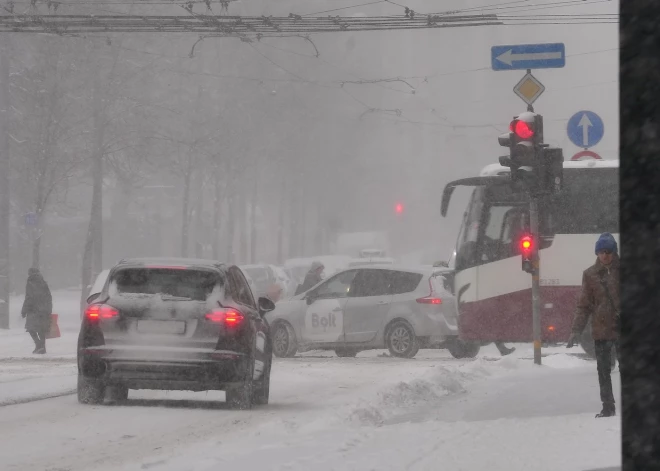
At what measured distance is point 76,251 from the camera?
206ft

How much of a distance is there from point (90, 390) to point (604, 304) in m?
5.38

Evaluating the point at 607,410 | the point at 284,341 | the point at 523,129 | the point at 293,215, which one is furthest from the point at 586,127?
the point at 293,215

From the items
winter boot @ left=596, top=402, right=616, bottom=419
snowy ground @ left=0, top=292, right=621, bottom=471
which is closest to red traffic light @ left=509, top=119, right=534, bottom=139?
snowy ground @ left=0, top=292, right=621, bottom=471

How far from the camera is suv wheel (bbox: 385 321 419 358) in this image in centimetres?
2314

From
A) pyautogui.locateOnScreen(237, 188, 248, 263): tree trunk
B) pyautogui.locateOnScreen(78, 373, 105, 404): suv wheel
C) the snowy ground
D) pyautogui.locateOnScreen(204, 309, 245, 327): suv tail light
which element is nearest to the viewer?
the snowy ground

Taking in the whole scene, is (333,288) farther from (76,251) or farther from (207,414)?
(76,251)

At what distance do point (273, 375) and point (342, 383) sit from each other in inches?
72.1

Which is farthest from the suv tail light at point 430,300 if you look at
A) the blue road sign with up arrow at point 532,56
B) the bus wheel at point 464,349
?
the blue road sign with up arrow at point 532,56

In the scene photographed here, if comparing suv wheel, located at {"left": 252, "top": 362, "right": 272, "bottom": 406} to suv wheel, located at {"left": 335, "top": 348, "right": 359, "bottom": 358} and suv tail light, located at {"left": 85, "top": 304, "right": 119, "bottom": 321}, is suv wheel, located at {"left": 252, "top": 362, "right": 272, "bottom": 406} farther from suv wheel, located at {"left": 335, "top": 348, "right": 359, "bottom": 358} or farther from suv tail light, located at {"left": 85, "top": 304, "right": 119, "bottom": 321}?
suv wheel, located at {"left": 335, "top": 348, "right": 359, "bottom": 358}

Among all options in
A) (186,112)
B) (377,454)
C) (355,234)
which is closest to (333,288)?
(377,454)

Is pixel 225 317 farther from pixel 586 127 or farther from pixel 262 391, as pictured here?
pixel 586 127

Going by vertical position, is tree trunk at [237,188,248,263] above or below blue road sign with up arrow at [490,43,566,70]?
below

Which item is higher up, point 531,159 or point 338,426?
point 531,159

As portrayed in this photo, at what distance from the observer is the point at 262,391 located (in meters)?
14.2
